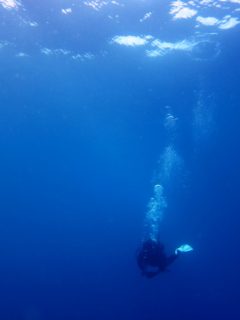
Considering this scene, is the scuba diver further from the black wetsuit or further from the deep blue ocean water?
the deep blue ocean water

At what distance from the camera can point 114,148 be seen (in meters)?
42.2

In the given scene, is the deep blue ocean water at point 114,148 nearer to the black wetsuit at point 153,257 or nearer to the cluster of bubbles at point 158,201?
the cluster of bubbles at point 158,201

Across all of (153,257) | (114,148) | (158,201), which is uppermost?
(114,148)

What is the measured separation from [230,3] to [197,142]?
→ 68.7ft

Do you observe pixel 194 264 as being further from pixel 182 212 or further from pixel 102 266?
pixel 102 266

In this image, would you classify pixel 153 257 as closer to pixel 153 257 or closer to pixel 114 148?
pixel 153 257

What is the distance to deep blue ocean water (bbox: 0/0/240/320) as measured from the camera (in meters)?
16.5

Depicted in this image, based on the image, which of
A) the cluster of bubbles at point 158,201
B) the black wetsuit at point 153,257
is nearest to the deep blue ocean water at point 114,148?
the cluster of bubbles at point 158,201

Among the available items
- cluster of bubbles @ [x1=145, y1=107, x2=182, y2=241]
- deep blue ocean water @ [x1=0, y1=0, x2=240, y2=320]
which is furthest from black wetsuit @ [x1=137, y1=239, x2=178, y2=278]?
deep blue ocean water @ [x1=0, y1=0, x2=240, y2=320]

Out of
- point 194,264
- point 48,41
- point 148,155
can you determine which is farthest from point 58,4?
point 194,264

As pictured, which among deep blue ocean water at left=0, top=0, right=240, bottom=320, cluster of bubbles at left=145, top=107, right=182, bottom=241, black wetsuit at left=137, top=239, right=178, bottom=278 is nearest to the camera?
black wetsuit at left=137, top=239, right=178, bottom=278

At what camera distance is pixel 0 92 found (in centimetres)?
2417

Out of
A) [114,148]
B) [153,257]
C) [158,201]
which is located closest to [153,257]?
[153,257]

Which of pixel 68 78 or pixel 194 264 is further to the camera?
pixel 194 264
